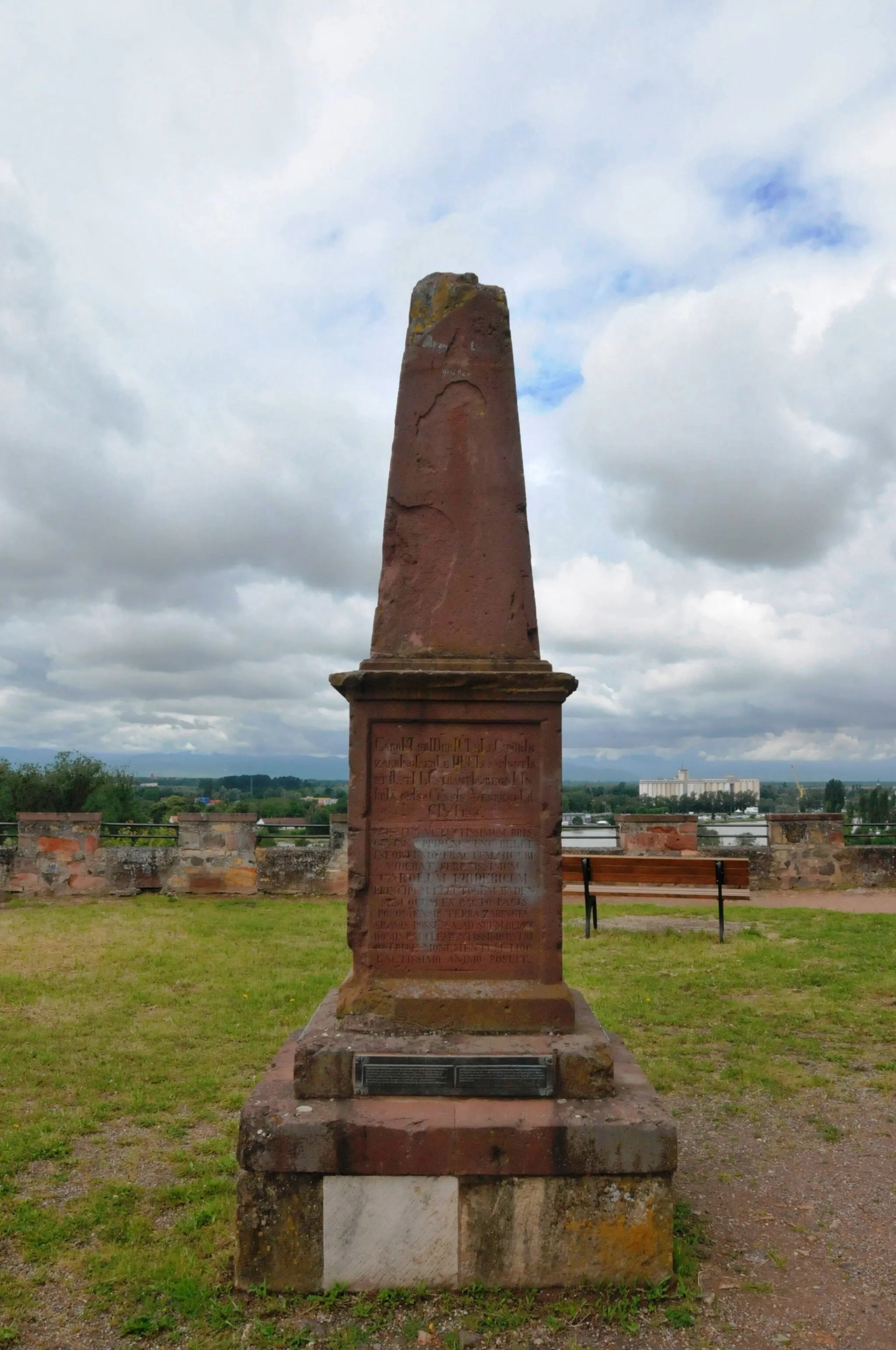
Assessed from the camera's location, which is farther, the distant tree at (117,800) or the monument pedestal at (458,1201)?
the distant tree at (117,800)

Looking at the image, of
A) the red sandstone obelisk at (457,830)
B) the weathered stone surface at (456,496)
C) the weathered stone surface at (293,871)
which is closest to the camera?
the red sandstone obelisk at (457,830)

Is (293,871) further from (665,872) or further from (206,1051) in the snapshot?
(206,1051)

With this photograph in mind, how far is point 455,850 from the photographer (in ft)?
13.4

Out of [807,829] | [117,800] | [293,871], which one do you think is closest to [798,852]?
[807,829]

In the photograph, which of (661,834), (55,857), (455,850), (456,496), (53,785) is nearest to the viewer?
(455,850)

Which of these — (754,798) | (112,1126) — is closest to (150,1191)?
(112,1126)

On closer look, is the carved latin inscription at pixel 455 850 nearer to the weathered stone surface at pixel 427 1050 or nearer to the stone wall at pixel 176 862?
the weathered stone surface at pixel 427 1050

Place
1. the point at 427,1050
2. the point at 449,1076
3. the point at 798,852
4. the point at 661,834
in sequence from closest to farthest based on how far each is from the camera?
the point at 449,1076 → the point at 427,1050 → the point at 661,834 → the point at 798,852

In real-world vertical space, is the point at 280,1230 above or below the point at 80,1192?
above

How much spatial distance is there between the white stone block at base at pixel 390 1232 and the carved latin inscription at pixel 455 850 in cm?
88

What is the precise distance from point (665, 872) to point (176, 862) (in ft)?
22.7

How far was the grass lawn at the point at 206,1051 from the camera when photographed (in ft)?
10.9

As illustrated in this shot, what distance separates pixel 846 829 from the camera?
1356 centimetres

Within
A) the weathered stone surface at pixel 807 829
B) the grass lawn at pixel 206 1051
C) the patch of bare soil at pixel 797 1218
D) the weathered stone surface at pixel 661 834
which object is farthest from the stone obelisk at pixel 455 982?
the weathered stone surface at pixel 807 829
